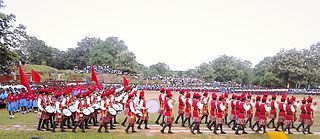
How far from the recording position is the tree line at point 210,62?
162 ft

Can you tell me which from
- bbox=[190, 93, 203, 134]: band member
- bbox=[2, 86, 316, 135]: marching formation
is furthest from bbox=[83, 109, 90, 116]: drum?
bbox=[190, 93, 203, 134]: band member

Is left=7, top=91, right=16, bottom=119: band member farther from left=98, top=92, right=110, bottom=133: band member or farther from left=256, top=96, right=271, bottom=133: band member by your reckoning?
left=256, top=96, right=271, bottom=133: band member

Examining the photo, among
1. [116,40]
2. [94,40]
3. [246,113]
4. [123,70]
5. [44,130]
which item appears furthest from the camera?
[94,40]

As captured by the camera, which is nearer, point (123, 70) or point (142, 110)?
point (142, 110)

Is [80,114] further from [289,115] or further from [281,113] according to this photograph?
[289,115]

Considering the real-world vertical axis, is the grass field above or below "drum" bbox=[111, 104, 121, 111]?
below

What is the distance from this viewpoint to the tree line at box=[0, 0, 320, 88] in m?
49.2

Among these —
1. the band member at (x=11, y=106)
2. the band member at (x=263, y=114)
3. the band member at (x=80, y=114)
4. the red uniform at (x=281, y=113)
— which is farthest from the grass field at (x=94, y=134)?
the band member at (x=11, y=106)

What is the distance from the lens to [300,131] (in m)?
15.0

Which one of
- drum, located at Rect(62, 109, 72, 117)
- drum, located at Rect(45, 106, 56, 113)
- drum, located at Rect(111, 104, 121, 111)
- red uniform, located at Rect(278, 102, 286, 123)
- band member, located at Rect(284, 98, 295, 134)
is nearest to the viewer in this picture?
drum, located at Rect(45, 106, 56, 113)

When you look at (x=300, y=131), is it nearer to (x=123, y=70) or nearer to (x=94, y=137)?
(x=94, y=137)

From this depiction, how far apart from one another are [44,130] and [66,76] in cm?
3813

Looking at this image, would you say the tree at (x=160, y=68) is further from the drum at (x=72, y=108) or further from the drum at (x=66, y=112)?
the drum at (x=66, y=112)

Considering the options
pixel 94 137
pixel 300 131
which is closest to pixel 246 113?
pixel 300 131
